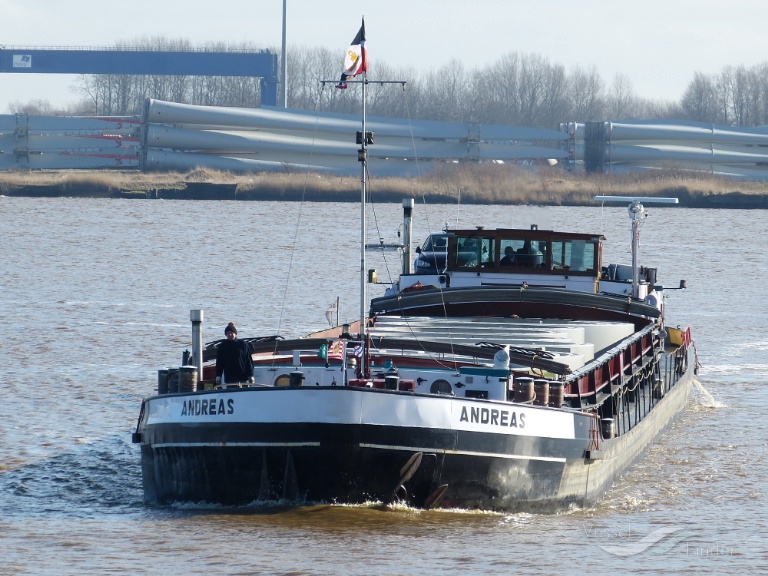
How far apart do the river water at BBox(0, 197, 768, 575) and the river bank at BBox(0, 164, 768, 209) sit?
36.2 metres

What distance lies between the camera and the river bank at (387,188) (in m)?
91.8

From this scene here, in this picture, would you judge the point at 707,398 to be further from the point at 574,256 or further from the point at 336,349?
the point at 336,349

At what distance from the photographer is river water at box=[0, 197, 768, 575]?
14.6 m

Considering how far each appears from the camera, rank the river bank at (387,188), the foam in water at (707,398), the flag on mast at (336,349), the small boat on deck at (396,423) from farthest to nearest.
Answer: the river bank at (387,188) < the foam in water at (707,398) < the flag on mast at (336,349) < the small boat on deck at (396,423)

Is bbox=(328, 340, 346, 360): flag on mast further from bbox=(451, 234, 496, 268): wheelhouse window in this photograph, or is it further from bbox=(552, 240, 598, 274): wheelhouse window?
bbox=(552, 240, 598, 274): wheelhouse window

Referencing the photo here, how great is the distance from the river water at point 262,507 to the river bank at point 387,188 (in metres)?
36.2

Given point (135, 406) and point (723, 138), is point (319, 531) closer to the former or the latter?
point (135, 406)

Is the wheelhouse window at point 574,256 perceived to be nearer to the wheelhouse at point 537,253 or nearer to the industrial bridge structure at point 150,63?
the wheelhouse at point 537,253

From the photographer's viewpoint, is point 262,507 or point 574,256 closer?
point 262,507

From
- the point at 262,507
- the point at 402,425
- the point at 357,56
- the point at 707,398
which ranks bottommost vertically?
the point at 707,398

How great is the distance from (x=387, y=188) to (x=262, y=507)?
77.4m

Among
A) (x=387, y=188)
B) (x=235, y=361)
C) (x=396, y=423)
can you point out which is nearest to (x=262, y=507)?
(x=396, y=423)

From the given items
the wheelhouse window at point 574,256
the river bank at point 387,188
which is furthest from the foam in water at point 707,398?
the river bank at point 387,188

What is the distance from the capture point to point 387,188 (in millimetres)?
92375
